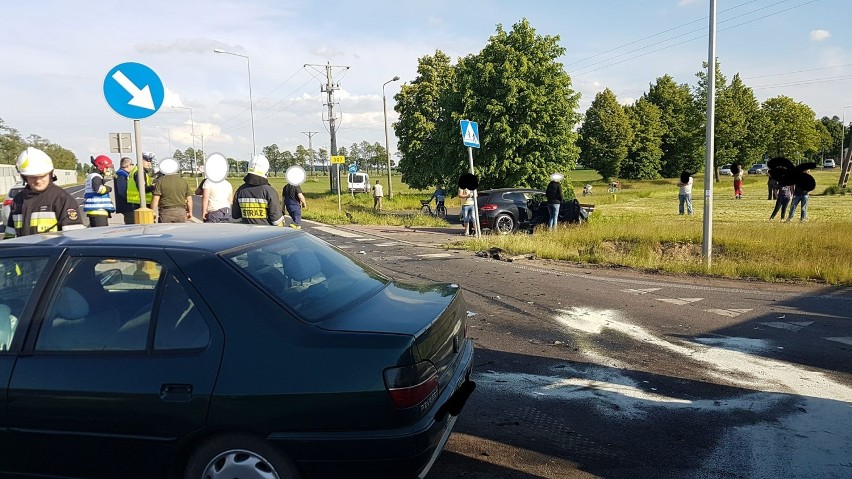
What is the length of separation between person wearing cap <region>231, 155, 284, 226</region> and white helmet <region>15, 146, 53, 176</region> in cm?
248

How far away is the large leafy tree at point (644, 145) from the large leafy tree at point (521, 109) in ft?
143

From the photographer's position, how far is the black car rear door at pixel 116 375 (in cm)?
277

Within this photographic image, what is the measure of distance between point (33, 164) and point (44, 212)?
47 centimetres

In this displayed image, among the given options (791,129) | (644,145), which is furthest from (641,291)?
(644,145)

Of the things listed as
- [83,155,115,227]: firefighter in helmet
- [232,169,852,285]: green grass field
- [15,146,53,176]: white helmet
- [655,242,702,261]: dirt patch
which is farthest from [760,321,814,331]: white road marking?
[83,155,115,227]: firefighter in helmet

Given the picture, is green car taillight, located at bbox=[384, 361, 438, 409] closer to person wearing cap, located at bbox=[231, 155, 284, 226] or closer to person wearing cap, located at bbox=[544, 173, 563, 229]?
person wearing cap, located at bbox=[231, 155, 284, 226]

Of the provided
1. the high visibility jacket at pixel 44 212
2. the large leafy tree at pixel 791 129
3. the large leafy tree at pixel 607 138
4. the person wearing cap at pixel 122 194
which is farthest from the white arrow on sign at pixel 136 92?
the large leafy tree at pixel 607 138

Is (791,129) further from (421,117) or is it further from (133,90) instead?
(133,90)

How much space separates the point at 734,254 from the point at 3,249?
39.2 ft

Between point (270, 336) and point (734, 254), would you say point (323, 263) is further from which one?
point (734, 254)

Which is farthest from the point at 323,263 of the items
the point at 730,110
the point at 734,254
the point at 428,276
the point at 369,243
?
the point at 730,110

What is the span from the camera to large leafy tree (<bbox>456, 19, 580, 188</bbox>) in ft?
88.5

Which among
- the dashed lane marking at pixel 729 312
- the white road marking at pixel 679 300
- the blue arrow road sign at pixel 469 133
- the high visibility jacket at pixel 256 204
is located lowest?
the dashed lane marking at pixel 729 312

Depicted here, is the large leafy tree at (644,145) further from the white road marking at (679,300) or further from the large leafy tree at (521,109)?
the white road marking at (679,300)
